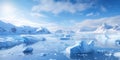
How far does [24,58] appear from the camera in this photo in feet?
46.3

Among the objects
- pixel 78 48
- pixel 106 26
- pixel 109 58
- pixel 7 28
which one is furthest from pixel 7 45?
pixel 106 26

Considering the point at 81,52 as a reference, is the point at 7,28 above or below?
above

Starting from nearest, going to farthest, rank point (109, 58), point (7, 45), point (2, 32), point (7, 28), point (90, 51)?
point (109, 58), point (90, 51), point (7, 45), point (2, 32), point (7, 28)

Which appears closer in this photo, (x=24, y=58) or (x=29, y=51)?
(x=24, y=58)

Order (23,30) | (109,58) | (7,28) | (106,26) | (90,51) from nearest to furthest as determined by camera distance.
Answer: (109,58)
(90,51)
(7,28)
(23,30)
(106,26)

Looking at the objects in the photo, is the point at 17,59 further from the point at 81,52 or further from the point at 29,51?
the point at 81,52

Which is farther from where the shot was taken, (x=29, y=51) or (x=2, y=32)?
(x=2, y=32)

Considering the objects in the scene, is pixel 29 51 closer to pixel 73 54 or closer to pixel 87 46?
pixel 73 54

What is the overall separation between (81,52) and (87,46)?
1.08 meters

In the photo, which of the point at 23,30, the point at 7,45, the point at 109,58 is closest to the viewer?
the point at 109,58

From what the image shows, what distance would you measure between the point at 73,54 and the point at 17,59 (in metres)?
5.16

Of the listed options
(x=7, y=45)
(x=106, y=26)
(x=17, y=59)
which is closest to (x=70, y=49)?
(x=17, y=59)

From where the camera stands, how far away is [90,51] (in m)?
16.7

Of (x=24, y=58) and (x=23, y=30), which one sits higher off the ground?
(x=23, y=30)
